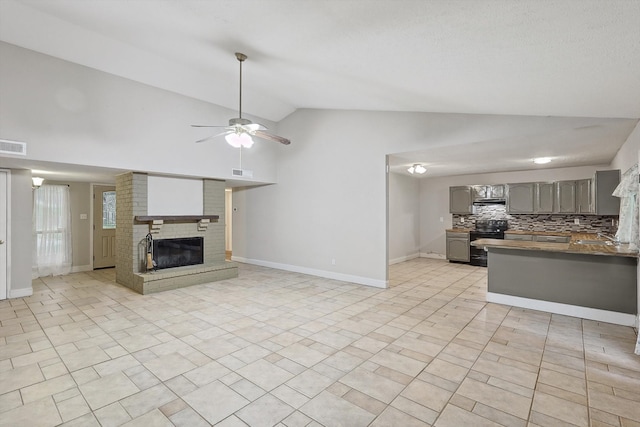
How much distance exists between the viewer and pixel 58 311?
4293 millimetres

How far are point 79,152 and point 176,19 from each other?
273 centimetres

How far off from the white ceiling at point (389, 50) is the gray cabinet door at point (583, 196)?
776mm

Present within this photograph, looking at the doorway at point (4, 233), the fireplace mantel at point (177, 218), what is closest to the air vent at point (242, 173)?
the fireplace mantel at point (177, 218)

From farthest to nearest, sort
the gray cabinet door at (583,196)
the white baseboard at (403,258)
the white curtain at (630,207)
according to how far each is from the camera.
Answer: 1. the white baseboard at (403,258)
2. the gray cabinet door at (583,196)
3. the white curtain at (630,207)

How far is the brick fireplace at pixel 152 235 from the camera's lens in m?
5.42

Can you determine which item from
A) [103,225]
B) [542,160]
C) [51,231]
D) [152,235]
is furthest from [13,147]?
[542,160]

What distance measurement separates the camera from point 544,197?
678cm

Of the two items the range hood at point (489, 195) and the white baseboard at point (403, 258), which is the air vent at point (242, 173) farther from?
the range hood at point (489, 195)

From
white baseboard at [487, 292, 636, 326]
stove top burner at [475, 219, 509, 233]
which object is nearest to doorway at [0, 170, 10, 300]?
white baseboard at [487, 292, 636, 326]

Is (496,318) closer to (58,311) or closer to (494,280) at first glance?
(494,280)

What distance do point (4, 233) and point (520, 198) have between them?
10134mm

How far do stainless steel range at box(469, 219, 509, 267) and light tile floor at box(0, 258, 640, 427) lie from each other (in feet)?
10.4

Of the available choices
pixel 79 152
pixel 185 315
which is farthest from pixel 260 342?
pixel 79 152

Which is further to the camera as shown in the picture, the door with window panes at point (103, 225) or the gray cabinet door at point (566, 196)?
the door with window panes at point (103, 225)
